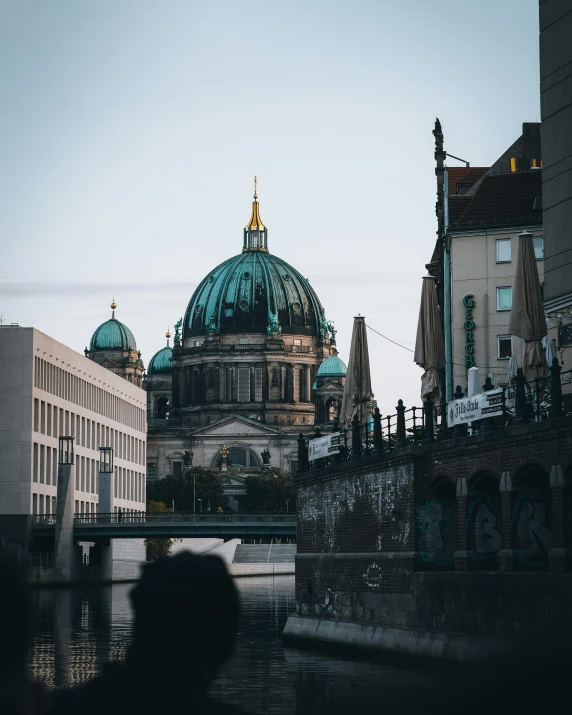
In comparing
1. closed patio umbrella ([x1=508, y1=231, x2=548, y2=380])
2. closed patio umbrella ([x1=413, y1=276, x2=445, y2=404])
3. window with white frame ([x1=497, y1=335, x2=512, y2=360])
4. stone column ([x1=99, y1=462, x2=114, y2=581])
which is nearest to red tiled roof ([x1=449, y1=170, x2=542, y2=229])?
window with white frame ([x1=497, y1=335, x2=512, y2=360])

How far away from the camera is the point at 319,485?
52.0 metres

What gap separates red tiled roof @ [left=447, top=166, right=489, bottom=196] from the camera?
83312 millimetres

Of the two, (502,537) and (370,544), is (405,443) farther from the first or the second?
(502,537)

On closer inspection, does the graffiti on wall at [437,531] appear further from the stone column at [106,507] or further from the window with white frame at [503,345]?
the stone column at [106,507]

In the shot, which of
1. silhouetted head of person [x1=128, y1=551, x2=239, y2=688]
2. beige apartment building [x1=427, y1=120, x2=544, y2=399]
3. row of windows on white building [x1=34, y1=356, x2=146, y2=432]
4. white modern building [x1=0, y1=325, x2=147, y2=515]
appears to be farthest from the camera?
row of windows on white building [x1=34, y1=356, x2=146, y2=432]

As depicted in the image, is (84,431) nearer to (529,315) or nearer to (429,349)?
(429,349)

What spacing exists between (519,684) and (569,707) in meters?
0.29

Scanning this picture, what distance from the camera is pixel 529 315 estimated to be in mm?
40062

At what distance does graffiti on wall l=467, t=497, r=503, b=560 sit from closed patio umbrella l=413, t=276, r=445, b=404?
9027mm

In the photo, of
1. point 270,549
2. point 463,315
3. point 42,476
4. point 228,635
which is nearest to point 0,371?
point 42,476

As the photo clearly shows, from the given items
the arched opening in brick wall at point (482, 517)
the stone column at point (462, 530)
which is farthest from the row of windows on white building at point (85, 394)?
the arched opening in brick wall at point (482, 517)

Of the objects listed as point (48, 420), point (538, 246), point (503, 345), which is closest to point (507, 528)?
point (503, 345)

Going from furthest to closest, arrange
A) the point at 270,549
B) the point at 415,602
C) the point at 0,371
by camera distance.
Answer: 1. the point at 270,549
2. the point at 0,371
3. the point at 415,602

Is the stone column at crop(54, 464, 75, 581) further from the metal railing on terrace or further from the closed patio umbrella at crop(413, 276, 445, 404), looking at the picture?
the closed patio umbrella at crop(413, 276, 445, 404)
